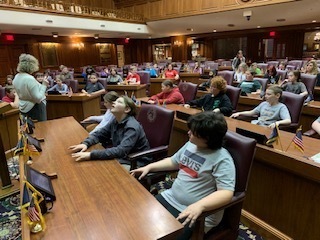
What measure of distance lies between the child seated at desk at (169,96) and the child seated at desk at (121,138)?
1310mm

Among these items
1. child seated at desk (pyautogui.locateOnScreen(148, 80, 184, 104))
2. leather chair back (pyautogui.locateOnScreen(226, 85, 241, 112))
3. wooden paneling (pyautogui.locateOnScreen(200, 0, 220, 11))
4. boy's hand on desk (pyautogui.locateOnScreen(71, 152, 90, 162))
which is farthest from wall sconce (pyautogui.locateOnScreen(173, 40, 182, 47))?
boy's hand on desk (pyautogui.locateOnScreen(71, 152, 90, 162))

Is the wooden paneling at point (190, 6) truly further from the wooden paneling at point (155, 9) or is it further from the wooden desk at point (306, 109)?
the wooden desk at point (306, 109)

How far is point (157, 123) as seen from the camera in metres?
2.06

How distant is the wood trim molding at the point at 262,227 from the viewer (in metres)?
1.66

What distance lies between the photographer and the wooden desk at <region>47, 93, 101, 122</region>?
4.24m

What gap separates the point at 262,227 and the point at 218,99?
1.60m

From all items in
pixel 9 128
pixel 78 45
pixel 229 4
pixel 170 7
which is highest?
pixel 170 7

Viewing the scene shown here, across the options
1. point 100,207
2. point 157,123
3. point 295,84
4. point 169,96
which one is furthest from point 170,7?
point 100,207

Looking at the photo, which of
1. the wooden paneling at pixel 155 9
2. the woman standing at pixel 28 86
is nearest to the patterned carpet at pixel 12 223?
the woman standing at pixel 28 86

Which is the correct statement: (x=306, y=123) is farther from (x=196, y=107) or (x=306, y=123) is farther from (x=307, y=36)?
(x=307, y=36)

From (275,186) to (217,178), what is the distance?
70cm

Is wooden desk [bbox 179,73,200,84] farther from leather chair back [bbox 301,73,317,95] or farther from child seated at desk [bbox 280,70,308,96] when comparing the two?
child seated at desk [bbox 280,70,308,96]

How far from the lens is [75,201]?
45.2 inches

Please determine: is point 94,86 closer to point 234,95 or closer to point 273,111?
point 234,95
